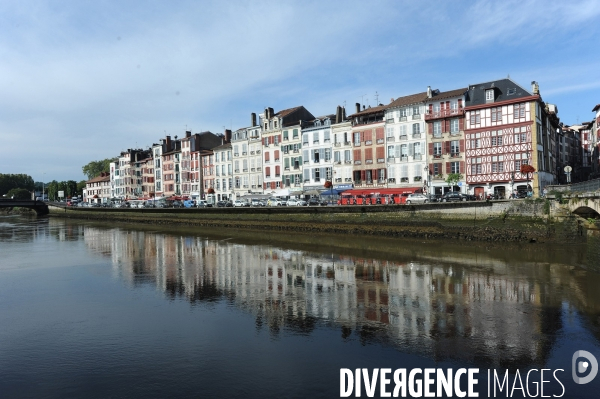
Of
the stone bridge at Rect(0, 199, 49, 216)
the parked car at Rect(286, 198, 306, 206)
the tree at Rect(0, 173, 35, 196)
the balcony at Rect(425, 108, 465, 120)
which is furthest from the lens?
the tree at Rect(0, 173, 35, 196)

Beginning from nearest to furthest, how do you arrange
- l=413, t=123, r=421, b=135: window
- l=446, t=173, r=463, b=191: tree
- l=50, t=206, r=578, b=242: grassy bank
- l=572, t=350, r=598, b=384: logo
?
l=572, t=350, r=598, b=384: logo < l=50, t=206, r=578, b=242: grassy bank < l=446, t=173, r=463, b=191: tree < l=413, t=123, r=421, b=135: window

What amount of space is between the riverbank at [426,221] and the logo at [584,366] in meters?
18.5

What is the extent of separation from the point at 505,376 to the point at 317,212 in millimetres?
32536

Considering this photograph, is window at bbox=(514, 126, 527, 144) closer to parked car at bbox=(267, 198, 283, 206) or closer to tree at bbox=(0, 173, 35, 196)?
parked car at bbox=(267, 198, 283, 206)

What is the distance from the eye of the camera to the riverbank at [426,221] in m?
28.4

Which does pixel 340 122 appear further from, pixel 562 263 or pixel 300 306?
pixel 300 306

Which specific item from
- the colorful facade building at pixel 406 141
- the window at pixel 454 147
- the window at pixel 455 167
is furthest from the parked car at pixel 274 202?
the window at pixel 454 147

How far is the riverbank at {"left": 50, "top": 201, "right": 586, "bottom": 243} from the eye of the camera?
2844 centimetres

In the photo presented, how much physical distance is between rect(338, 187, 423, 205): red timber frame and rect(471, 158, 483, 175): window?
543cm

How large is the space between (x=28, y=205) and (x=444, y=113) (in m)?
83.3

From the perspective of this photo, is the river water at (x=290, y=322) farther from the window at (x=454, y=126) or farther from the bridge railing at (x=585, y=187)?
the window at (x=454, y=126)

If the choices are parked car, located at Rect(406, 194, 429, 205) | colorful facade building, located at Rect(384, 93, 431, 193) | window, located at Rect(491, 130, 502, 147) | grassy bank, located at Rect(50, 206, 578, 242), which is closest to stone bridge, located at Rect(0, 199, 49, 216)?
grassy bank, located at Rect(50, 206, 578, 242)

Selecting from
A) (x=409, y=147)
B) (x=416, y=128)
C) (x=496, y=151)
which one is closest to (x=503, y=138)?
(x=496, y=151)

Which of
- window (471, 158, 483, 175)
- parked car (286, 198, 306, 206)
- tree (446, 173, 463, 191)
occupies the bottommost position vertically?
parked car (286, 198, 306, 206)
